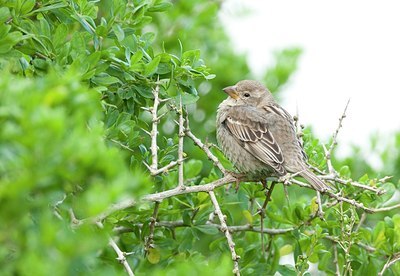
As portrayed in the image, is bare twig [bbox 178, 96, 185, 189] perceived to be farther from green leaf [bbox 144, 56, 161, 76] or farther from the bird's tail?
the bird's tail

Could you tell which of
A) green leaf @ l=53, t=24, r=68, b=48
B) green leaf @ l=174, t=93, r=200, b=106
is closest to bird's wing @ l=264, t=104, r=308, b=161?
green leaf @ l=174, t=93, r=200, b=106

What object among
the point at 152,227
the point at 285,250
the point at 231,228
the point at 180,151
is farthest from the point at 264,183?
the point at 180,151

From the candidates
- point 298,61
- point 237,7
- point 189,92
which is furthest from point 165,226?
point 237,7

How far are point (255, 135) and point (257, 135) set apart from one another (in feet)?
0.05

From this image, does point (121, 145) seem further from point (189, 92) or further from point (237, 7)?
point (237, 7)

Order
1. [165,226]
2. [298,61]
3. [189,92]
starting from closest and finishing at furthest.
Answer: [189,92], [165,226], [298,61]

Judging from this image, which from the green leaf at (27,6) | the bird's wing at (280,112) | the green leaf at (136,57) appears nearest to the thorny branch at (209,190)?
the green leaf at (136,57)

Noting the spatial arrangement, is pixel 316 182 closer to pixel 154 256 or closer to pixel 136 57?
pixel 154 256

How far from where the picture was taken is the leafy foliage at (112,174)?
2162 millimetres

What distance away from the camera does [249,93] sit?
22.5ft

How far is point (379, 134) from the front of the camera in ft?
24.8

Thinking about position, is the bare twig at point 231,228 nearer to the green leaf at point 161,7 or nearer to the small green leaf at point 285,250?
the small green leaf at point 285,250

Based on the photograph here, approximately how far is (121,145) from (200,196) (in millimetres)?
978

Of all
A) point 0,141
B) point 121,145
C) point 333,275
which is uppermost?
point 0,141
